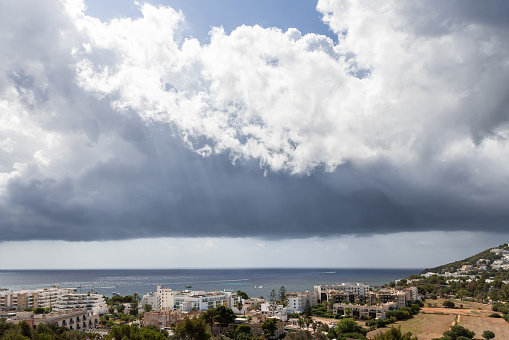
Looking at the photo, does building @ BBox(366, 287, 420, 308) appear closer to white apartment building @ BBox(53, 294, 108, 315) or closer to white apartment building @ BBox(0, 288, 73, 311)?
white apartment building @ BBox(53, 294, 108, 315)

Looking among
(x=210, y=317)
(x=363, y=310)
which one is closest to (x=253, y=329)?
(x=210, y=317)

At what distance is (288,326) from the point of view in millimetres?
52844

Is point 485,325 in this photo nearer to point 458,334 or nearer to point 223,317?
point 458,334

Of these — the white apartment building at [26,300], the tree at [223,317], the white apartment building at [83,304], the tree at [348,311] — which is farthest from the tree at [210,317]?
the white apartment building at [26,300]

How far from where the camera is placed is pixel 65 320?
151 feet

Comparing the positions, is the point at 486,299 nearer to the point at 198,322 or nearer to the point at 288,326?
the point at 288,326

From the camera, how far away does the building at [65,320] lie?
43.8m

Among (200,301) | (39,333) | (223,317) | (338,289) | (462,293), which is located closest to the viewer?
(39,333)

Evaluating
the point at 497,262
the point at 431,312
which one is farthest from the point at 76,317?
the point at 497,262

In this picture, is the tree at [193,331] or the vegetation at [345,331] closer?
the tree at [193,331]

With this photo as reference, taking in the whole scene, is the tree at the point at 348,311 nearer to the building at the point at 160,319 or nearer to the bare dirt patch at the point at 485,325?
the bare dirt patch at the point at 485,325

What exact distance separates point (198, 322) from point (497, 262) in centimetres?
16669

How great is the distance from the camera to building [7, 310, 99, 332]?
144ft

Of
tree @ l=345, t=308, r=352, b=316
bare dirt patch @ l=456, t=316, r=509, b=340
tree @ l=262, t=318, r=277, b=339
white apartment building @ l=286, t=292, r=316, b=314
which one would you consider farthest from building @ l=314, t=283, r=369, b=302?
tree @ l=262, t=318, r=277, b=339
